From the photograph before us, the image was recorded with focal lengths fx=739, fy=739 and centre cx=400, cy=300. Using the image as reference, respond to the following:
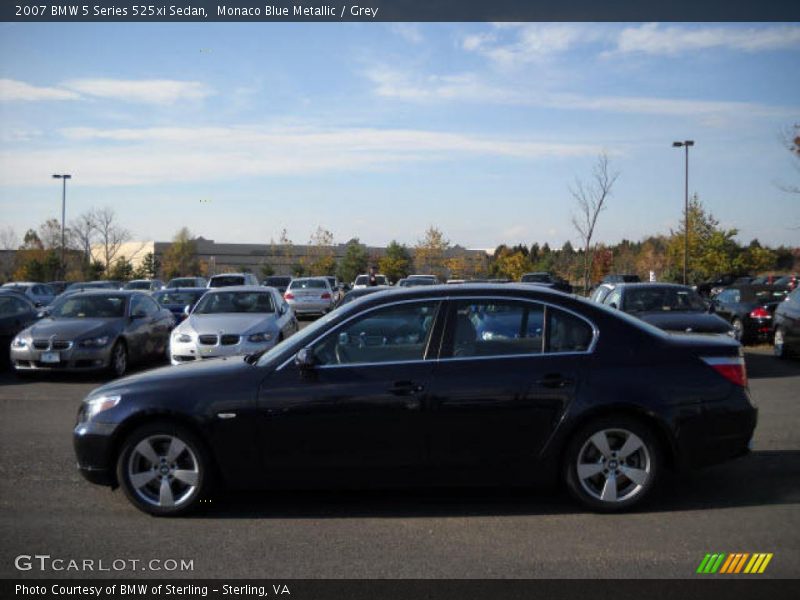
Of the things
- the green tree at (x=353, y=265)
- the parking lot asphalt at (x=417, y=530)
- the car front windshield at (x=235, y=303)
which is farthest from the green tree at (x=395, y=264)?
the parking lot asphalt at (x=417, y=530)

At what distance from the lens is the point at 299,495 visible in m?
5.93

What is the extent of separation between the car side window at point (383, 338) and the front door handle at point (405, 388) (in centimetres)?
23

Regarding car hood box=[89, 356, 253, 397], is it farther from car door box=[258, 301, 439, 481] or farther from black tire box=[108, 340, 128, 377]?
black tire box=[108, 340, 128, 377]

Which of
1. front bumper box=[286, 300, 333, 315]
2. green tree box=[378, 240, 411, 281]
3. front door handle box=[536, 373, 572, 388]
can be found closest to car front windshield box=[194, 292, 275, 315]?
front door handle box=[536, 373, 572, 388]

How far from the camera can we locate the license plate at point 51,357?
485 inches

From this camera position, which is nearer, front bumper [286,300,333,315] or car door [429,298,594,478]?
car door [429,298,594,478]

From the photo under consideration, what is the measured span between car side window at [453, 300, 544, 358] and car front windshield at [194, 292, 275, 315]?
833cm

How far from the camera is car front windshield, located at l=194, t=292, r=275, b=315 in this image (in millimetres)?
13531

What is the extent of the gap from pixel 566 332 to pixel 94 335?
961cm

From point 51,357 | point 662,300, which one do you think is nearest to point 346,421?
point 51,357

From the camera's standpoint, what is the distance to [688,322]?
1149cm
